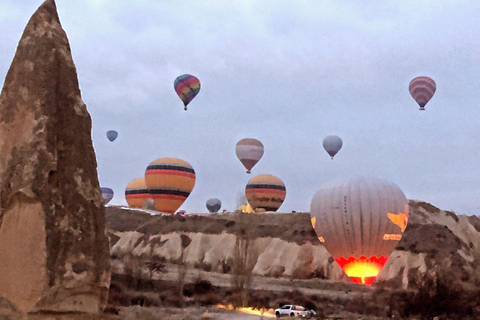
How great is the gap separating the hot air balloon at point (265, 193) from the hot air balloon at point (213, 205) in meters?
13.7

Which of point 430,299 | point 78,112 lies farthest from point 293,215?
point 78,112

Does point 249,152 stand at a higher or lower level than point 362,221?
higher

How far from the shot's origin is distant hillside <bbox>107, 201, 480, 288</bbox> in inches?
1556

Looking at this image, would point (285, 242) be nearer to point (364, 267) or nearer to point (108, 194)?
point (364, 267)

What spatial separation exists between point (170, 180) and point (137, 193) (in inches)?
397

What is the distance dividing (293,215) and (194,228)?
9.47 meters

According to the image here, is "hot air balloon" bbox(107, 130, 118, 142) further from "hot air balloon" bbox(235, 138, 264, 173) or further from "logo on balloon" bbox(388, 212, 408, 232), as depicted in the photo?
"logo on balloon" bbox(388, 212, 408, 232)

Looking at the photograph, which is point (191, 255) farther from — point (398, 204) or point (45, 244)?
point (45, 244)

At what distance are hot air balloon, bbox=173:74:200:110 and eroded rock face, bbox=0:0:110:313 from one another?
134ft

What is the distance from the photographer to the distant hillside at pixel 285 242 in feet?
130

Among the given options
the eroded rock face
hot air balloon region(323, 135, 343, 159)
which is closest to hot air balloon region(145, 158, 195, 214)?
hot air balloon region(323, 135, 343, 159)

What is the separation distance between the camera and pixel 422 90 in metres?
40.5

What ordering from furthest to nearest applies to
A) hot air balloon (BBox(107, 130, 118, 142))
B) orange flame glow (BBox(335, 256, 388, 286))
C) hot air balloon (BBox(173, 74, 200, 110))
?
hot air balloon (BBox(107, 130, 118, 142)) → hot air balloon (BBox(173, 74, 200, 110)) → orange flame glow (BBox(335, 256, 388, 286))

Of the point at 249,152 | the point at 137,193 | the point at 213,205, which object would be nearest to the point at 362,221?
the point at 249,152
